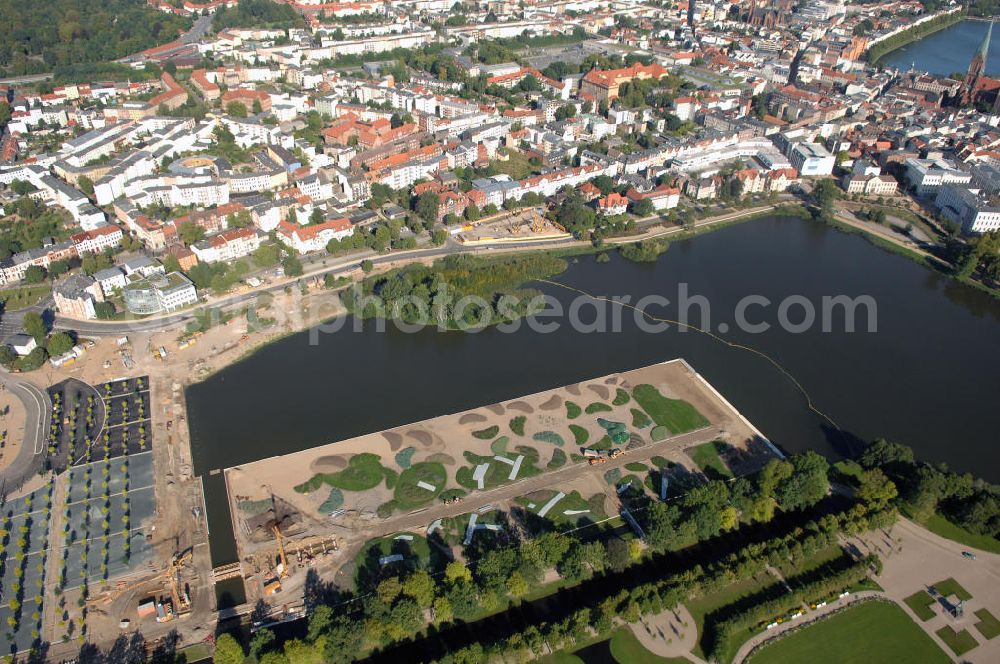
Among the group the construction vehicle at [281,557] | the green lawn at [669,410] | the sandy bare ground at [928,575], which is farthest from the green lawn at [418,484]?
the sandy bare ground at [928,575]

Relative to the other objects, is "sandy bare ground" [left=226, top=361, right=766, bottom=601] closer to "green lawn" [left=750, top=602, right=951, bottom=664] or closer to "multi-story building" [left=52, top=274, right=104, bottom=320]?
"green lawn" [left=750, top=602, right=951, bottom=664]

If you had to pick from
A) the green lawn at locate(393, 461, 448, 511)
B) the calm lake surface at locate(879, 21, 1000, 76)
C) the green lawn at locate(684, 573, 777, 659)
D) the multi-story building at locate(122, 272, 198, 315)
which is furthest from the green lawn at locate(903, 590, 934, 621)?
the calm lake surface at locate(879, 21, 1000, 76)

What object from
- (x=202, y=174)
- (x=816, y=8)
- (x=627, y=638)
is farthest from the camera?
(x=816, y=8)

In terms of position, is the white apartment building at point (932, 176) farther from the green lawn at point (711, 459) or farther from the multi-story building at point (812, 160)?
the green lawn at point (711, 459)

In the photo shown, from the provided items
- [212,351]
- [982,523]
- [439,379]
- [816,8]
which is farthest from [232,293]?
[816,8]

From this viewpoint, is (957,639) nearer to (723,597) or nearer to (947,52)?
(723,597)

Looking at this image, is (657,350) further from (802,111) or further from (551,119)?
(802,111)

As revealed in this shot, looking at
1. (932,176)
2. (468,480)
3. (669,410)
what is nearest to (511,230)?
(669,410)
